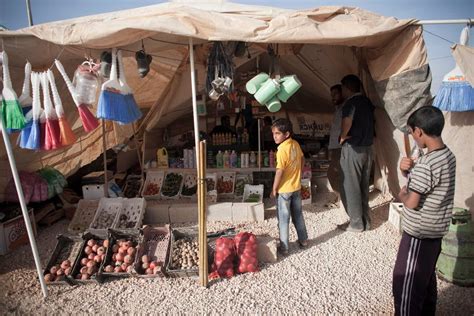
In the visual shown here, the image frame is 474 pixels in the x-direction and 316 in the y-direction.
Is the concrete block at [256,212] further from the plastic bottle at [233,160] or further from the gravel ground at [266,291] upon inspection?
the plastic bottle at [233,160]

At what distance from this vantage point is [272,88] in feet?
11.5

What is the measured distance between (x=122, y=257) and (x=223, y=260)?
1.17 meters

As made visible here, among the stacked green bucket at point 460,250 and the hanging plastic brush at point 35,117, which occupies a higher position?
the hanging plastic brush at point 35,117

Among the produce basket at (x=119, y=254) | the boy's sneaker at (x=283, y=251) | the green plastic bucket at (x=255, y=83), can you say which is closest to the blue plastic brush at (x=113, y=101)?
the green plastic bucket at (x=255, y=83)

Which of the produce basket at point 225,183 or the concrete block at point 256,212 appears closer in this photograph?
the concrete block at point 256,212

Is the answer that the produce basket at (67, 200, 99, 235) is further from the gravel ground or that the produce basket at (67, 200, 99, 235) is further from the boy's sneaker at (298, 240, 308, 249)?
the boy's sneaker at (298, 240, 308, 249)

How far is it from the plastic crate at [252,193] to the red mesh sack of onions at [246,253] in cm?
168

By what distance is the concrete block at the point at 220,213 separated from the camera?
16.7 ft

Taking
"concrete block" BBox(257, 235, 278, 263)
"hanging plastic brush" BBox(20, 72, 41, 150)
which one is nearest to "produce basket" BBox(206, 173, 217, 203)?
"concrete block" BBox(257, 235, 278, 263)

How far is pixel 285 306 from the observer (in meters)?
3.10

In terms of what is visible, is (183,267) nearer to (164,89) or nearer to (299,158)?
(299,158)

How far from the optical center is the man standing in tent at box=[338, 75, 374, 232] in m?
4.24

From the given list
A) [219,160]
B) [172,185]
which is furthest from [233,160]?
[172,185]

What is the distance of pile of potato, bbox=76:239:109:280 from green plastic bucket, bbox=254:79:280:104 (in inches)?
95.9
